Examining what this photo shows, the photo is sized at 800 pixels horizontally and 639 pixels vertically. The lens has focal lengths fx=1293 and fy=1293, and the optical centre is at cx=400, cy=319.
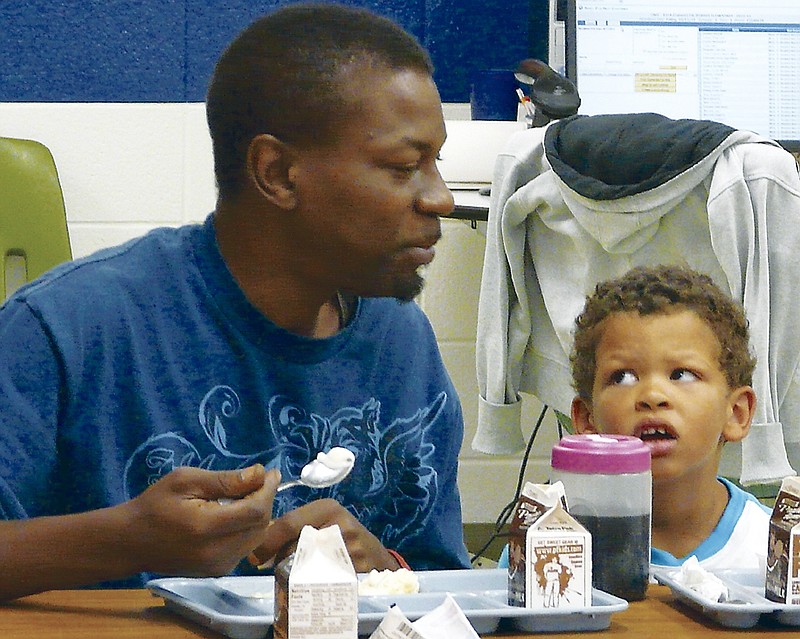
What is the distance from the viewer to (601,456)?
91 cm

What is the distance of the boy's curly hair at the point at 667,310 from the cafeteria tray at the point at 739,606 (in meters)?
0.53

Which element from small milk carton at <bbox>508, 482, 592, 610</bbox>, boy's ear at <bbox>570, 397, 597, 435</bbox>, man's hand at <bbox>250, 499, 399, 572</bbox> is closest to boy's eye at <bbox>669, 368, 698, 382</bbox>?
boy's ear at <bbox>570, 397, 597, 435</bbox>

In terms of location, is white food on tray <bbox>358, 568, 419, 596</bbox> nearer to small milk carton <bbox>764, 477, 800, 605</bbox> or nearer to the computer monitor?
small milk carton <bbox>764, 477, 800, 605</bbox>

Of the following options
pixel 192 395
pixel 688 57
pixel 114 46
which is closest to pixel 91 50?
pixel 114 46

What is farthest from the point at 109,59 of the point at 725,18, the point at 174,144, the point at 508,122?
the point at 725,18

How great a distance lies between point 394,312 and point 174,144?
1.55m

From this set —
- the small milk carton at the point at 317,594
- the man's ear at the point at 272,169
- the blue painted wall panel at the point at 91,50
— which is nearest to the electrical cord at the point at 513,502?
the blue painted wall panel at the point at 91,50

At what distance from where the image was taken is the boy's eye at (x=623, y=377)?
136cm

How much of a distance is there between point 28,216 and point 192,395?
150 centimetres

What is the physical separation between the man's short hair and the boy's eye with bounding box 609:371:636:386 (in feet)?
1.28

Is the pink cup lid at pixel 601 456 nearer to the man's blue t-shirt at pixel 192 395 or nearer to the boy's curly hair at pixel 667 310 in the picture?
the man's blue t-shirt at pixel 192 395

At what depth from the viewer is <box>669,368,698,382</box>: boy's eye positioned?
1363 mm

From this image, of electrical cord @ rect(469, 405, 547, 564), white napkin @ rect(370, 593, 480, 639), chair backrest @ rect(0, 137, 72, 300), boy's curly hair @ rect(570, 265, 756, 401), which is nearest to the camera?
white napkin @ rect(370, 593, 480, 639)

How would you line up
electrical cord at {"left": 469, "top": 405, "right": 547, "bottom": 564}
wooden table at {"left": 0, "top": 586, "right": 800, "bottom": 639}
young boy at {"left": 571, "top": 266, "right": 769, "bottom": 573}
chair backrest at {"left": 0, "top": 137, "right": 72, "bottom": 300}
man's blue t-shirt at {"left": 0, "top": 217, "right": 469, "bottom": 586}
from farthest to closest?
electrical cord at {"left": 469, "top": 405, "right": 547, "bottom": 564} → chair backrest at {"left": 0, "top": 137, "right": 72, "bottom": 300} → young boy at {"left": 571, "top": 266, "right": 769, "bottom": 573} → man's blue t-shirt at {"left": 0, "top": 217, "right": 469, "bottom": 586} → wooden table at {"left": 0, "top": 586, "right": 800, "bottom": 639}
